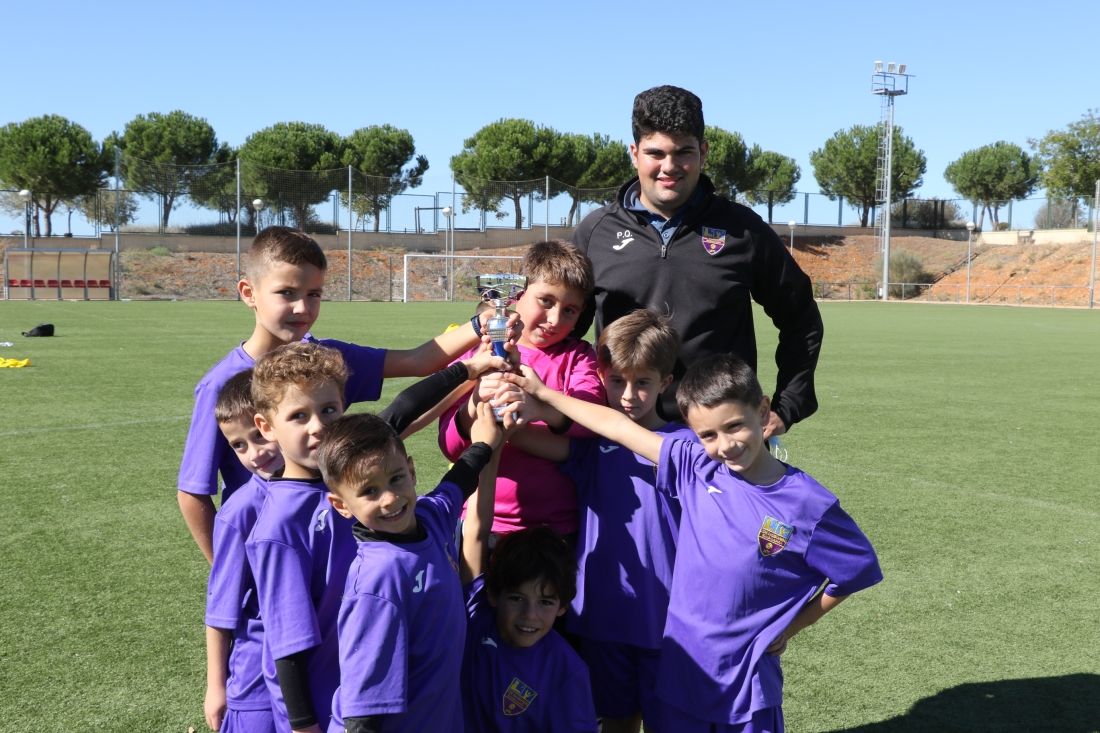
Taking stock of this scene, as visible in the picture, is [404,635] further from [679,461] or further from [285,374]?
[679,461]

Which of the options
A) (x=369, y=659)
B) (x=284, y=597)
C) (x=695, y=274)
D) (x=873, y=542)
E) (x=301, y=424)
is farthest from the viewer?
(x=873, y=542)

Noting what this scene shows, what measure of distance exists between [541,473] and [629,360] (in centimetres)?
42

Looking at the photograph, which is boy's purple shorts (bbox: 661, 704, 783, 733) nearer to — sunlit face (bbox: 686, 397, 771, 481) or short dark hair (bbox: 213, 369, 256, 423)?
sunlit face (bbox: 686, 397, 771, 481)

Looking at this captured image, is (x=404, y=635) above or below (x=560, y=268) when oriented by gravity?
below

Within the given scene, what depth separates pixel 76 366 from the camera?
38.5ft

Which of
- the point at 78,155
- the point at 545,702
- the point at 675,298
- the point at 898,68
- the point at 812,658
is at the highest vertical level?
the point at 898,68

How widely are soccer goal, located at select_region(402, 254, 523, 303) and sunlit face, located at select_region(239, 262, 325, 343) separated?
116 ft

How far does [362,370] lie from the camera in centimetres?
275

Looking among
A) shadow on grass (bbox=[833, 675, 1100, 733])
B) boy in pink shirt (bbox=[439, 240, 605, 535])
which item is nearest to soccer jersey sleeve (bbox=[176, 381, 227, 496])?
boy in pink shirt (bbox=[439, 240, 605, 535])

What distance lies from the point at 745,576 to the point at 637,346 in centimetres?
68

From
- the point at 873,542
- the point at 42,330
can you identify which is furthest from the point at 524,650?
the point at 42,330

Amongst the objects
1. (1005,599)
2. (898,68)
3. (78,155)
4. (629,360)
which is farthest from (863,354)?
(78,155)

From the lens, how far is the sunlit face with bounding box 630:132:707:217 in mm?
2736

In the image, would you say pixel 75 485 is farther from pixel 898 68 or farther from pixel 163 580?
pixel 898 68
